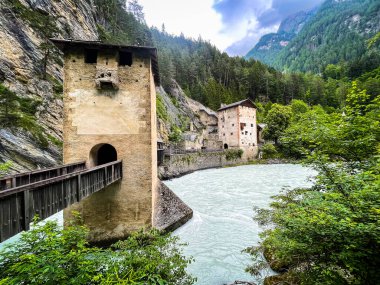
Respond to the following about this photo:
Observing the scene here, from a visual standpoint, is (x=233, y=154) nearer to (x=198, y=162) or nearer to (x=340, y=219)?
(x=198, y=162)

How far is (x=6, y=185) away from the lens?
550cm

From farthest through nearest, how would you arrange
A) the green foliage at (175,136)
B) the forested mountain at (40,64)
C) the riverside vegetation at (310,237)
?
1. the green foliage at (175,136)
2. the forested mountain at (40,64)
3. the riverside vegetation at (310,237)

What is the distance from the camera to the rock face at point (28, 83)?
551 inches

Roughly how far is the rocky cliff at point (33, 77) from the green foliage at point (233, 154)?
29006mm

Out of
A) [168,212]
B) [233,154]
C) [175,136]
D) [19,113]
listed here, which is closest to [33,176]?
[168,212]

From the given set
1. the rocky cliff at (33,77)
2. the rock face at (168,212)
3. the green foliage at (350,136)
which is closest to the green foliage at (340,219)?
the green foliage at (350,136)

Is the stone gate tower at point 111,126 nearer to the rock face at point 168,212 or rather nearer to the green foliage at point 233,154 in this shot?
the rock face at point 168,212

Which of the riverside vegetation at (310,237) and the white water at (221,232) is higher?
the riverside vegetation at (310,237)

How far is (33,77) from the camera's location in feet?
64.0

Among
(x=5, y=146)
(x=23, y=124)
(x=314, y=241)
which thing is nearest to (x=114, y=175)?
(x=314, y=241)

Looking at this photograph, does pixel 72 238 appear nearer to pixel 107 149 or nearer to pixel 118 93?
pixel 118 93

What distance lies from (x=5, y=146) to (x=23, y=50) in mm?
11937

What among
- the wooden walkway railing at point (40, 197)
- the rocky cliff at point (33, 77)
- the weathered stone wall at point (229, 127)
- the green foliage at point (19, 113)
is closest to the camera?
the wooden walkway railing at point (40, 197)

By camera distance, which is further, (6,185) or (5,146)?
(5,146)
